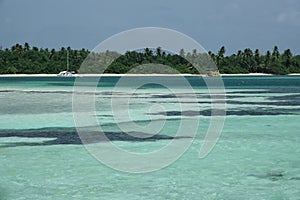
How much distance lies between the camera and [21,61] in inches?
4102

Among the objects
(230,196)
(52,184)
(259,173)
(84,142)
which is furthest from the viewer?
(84,142)

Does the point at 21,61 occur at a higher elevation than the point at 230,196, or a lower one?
higher

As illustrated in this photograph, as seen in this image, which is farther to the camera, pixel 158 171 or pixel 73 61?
pixel 73 61

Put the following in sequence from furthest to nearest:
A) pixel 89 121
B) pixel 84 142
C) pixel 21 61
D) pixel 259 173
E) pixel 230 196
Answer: pixel 21 61, pixel 89 121, pixel 84 142, pixel 259 173, pixel 230 196

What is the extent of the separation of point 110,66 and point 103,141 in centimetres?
9500

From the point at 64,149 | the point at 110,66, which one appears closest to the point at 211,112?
the point at 64,149

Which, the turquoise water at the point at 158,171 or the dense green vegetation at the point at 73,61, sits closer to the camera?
the turquoise water at the point at 158,171

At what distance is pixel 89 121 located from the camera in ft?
57.5

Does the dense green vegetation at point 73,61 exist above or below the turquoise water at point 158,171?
above

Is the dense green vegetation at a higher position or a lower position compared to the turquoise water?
higher

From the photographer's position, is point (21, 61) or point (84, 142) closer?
point (84, 142)

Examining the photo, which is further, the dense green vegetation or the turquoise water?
the dense green vegetation

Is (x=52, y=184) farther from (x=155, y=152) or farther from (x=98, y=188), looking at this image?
(x=155, y=152)

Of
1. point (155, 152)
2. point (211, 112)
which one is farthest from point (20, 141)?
point (211, 112)
